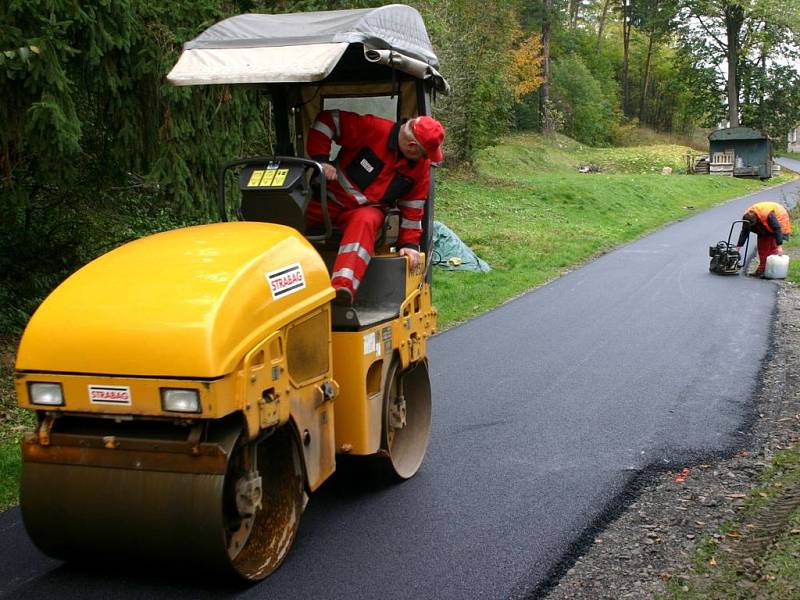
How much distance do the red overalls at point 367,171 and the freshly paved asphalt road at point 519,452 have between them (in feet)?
5.52

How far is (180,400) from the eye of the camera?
3.55 m

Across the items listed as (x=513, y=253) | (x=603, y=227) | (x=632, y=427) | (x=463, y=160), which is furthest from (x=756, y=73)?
(x=632, y=427)

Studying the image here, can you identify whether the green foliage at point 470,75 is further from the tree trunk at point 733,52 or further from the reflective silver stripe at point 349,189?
the tree trunk at point 733,52

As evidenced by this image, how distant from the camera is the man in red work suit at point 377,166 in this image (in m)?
5.31

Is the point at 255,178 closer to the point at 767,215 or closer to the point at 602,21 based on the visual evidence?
the point at 767,215

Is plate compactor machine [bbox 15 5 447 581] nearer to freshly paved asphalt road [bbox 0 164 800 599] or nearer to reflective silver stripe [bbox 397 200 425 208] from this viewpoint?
freshly paved asphalt road [bbox 0 164 800 599]

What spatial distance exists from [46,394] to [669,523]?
11.2 ft

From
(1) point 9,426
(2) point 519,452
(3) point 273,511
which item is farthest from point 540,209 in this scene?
(3) point 273,511

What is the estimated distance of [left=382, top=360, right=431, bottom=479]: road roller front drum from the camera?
17.6 ft

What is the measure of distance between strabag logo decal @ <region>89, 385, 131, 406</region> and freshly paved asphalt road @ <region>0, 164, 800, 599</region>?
0.97m

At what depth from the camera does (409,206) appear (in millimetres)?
5559

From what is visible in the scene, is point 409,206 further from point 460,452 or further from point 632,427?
point 632,427

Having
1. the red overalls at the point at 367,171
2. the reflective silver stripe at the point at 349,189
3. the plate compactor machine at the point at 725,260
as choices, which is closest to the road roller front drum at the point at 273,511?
the red overalls at the point at 367,171

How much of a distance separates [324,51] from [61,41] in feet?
8.85
